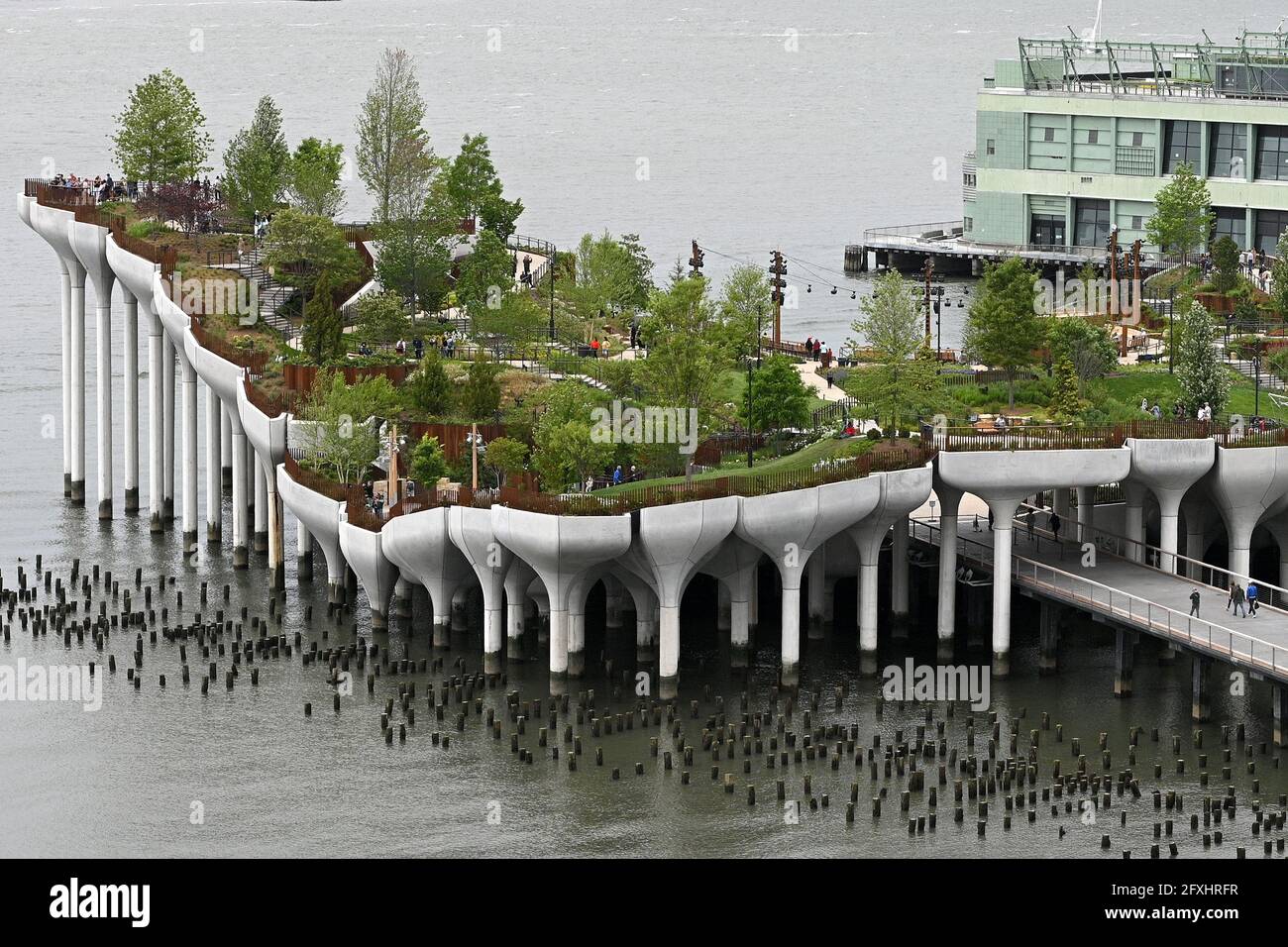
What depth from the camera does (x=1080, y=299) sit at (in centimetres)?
13762

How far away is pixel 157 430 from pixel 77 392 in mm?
7340

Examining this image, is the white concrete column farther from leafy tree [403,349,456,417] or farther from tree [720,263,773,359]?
leafy tree [403,349,456,417]

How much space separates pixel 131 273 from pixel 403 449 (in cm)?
2018

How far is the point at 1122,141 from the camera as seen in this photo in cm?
16750

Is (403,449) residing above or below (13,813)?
above

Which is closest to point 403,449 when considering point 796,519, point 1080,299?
point 796,519

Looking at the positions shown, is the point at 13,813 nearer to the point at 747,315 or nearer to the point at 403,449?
the point at 403,449

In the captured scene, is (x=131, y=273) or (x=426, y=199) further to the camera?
(x=426, y=199)

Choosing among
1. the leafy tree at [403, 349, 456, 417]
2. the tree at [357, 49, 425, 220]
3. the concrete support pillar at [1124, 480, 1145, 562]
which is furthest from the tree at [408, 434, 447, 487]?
the tree at [357, 49, 425, 220]

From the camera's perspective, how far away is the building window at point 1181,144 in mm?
165000

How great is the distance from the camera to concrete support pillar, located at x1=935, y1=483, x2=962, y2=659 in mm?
91188

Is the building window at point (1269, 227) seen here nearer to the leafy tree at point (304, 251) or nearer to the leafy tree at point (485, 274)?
the leafy tree at point (485, 274)

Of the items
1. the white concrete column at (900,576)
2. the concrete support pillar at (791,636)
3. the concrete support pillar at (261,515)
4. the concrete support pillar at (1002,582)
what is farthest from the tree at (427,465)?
the concrete support pillar at (1002,582)

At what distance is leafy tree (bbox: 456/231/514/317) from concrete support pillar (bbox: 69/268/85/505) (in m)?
17.2
